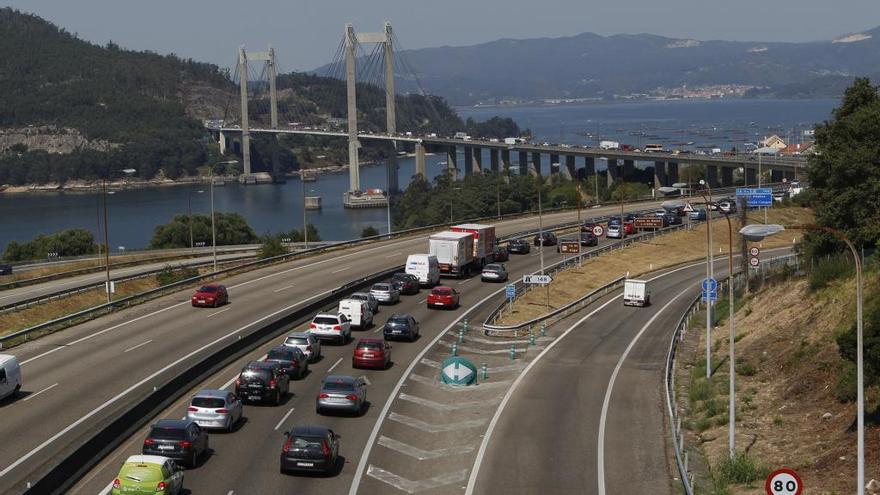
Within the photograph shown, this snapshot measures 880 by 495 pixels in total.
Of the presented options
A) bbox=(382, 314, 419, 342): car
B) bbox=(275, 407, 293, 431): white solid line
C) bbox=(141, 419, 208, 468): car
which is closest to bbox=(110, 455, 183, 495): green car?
bbox=(141, 419, 208, 468): car

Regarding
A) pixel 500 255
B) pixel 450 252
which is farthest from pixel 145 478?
pixel 500 255

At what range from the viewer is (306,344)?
40.3 meters

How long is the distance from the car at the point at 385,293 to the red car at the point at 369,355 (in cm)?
1403

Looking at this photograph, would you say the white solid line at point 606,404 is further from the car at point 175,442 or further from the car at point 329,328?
the car at point 329,328

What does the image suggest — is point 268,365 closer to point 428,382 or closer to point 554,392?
point 428,382

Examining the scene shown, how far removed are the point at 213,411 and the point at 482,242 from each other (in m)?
39.7

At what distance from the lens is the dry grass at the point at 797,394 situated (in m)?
28.2

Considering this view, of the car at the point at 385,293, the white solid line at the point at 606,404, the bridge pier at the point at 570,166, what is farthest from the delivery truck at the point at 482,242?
the bridge pier at the point at 570,166

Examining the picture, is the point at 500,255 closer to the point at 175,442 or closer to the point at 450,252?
the point at 450,252

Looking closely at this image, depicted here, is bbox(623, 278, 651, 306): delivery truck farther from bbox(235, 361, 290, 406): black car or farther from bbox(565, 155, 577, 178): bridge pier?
bbox(565, 155, 577, 178): bridge pier

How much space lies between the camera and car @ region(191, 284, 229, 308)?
51938 mm

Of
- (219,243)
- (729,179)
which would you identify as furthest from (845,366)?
(729,179)

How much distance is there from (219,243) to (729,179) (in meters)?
77.5

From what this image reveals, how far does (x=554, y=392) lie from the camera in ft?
123
